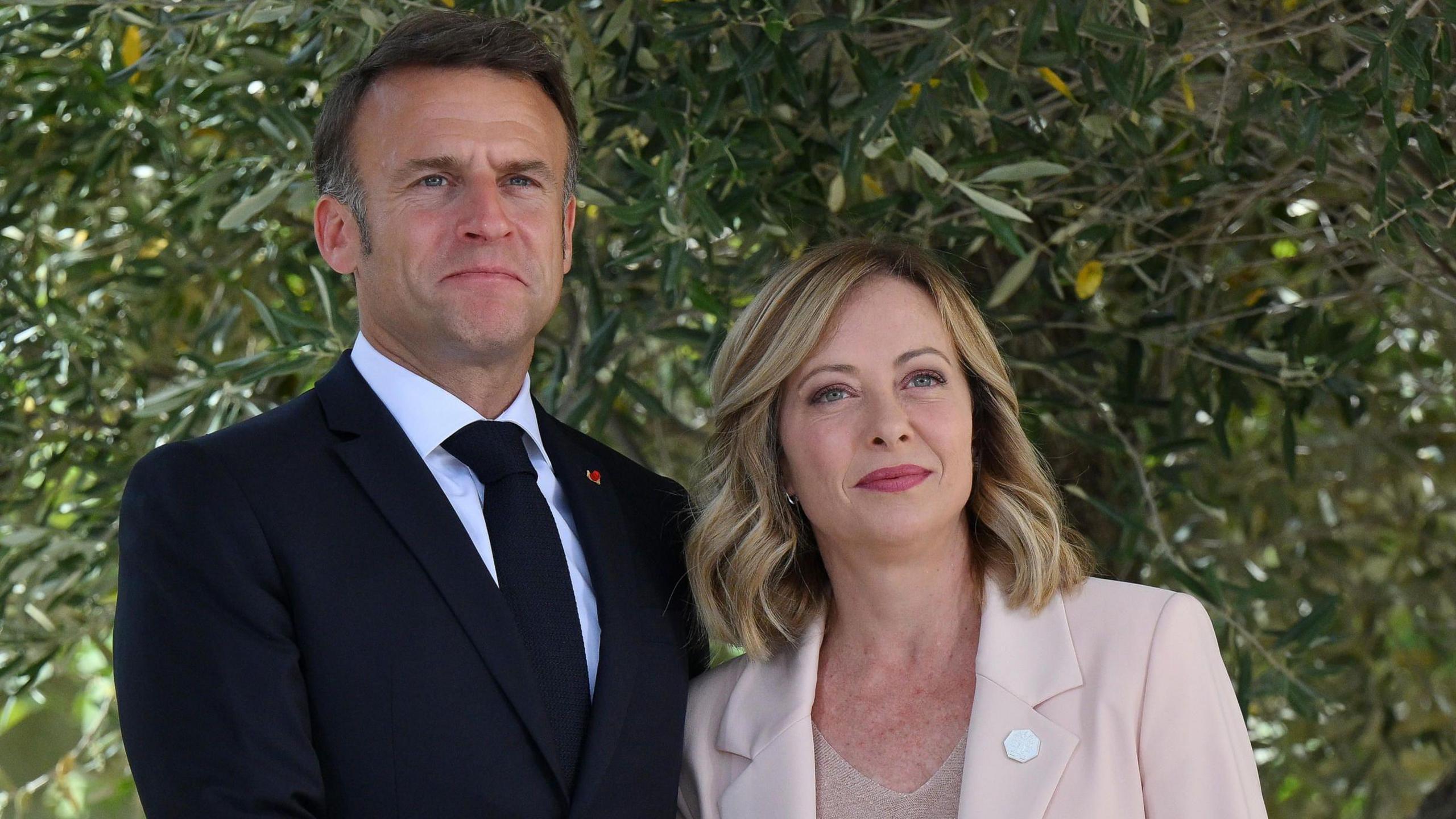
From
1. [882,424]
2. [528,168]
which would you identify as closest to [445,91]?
[528,168]

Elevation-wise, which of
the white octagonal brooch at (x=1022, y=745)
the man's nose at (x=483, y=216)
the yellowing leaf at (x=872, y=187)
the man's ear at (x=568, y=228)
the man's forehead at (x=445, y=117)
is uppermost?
the man's forehead at (x=445, y=117)

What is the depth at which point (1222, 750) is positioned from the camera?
2133mm

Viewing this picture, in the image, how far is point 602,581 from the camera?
2.19m

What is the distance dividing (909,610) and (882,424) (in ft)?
1.11

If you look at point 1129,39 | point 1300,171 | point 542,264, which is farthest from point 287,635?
point 1300,171

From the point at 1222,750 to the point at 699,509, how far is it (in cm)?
100

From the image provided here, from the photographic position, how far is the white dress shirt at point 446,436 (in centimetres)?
212

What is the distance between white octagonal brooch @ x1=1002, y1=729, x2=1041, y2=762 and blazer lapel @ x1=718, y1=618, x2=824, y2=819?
0.32 meters

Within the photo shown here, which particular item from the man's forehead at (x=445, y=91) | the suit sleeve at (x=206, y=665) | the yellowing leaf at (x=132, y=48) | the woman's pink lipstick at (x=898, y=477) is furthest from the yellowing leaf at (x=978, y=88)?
the yellowing leaf at (x=132, y=48)

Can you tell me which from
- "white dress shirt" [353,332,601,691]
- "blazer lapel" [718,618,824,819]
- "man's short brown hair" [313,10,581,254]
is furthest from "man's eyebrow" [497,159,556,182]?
"blazer lapel" [718,618,824,819]

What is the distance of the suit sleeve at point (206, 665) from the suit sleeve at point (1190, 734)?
1.18m

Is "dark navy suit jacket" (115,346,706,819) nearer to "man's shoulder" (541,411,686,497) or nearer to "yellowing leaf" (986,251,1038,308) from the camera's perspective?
"man's shoulder" (541,411,686,497)

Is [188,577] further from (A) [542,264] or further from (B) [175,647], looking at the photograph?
(A) [542,264]

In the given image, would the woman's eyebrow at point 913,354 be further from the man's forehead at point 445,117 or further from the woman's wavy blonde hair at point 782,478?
the man's forehead at point 445,117
